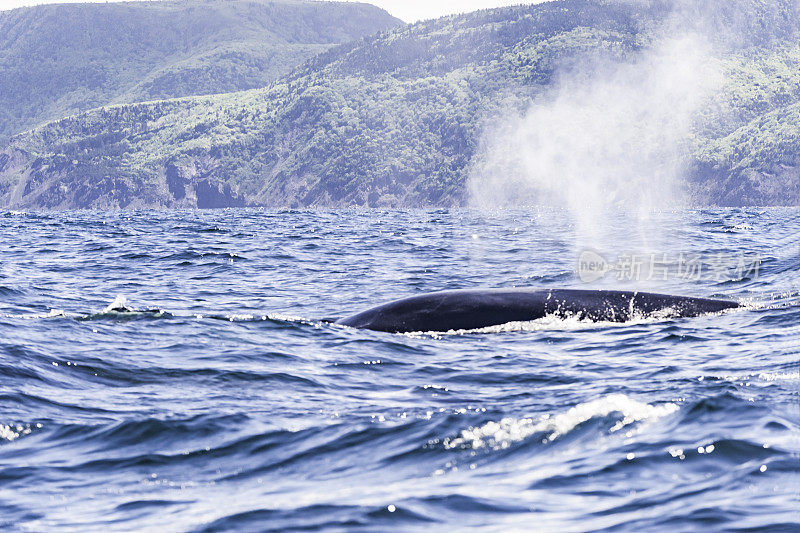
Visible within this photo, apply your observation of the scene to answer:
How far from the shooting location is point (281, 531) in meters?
5.35

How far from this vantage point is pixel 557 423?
300 inches

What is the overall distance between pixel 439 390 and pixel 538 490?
3.35 m

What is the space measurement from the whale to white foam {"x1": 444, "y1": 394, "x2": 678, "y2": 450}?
4.42 m

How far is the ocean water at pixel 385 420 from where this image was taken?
5715 mm

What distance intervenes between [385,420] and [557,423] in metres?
1.46

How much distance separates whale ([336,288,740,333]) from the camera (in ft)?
41.7

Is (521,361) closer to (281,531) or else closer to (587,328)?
(587,328)

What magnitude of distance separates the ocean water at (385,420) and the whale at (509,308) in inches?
11.1

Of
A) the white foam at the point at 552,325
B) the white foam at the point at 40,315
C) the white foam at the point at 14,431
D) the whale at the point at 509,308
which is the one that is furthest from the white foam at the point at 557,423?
the white foam at the point at 40,315

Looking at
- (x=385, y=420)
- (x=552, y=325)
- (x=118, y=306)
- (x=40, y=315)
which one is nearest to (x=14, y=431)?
(x=385, y=420)

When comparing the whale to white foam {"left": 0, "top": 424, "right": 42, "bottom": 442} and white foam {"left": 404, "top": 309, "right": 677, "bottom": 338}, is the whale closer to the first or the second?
white foam {"left": 404, "top": 309, "right": 677, "bottom": 338}

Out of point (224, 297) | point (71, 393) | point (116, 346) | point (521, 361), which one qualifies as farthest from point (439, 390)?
point (224, 297)

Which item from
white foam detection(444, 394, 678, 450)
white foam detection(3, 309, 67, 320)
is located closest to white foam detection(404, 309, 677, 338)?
white foam detection(444, 394, 678, 450)

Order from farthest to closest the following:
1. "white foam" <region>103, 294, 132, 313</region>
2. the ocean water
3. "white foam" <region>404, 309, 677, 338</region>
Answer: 1. "white foam" <region>103, 294, 132, 313</region>
2. "white foam" <region>404, 309, 677, 338</region>
3. the ocean water
